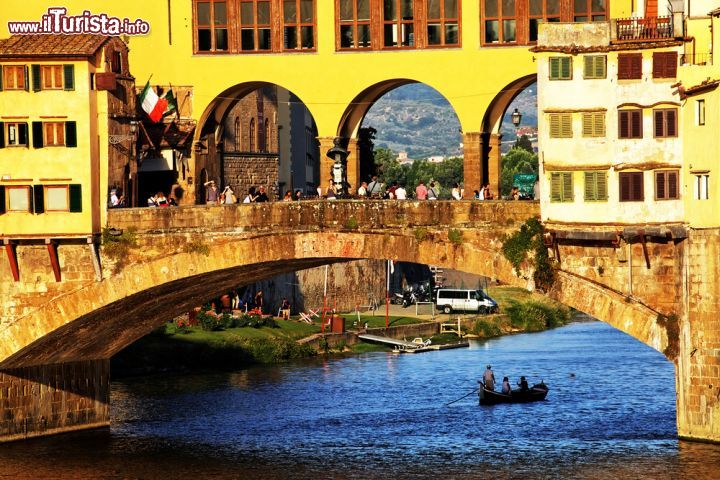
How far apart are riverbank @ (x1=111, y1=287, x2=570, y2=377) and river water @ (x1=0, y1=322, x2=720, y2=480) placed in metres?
1.71

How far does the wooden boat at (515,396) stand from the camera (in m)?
72.7

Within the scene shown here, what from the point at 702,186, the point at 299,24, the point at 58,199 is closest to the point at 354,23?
the point at 299,24

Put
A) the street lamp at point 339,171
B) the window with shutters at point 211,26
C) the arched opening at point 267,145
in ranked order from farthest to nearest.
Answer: the arched opening at point 267,145 → the window with shutters at point 211,26 → the street lamp at point 339,171

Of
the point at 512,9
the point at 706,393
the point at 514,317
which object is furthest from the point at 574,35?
the point at 514,317

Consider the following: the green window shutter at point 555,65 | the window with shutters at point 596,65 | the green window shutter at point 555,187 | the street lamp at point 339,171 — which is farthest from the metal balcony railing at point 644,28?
the street lamp at point 339,171

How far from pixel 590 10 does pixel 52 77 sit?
19524 mm

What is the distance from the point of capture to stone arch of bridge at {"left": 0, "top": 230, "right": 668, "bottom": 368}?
54281mm

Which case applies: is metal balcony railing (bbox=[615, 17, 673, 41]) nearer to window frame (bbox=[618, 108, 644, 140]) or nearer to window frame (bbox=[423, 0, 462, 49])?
window frame (bbox=[618, 108, 644, 140])

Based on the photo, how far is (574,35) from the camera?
54.0m

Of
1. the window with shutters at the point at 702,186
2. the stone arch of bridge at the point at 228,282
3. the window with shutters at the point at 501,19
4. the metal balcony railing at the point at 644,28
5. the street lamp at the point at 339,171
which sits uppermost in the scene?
the window with shutters at the point at 501,19

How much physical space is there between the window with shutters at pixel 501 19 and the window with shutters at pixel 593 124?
749 centimetres

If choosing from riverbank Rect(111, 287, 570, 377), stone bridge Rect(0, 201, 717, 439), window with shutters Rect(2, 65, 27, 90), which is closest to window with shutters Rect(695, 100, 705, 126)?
stone bridge Rect(0, 201, 717, 439)

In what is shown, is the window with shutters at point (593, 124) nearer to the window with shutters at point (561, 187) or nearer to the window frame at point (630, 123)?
the window frame at point (630, 123)

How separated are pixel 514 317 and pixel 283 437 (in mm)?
50295
